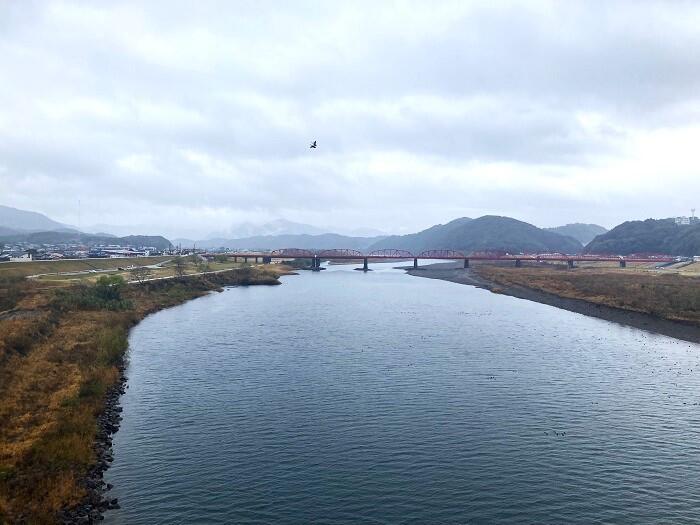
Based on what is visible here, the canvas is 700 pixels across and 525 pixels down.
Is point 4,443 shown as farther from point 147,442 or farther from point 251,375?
point 251,375

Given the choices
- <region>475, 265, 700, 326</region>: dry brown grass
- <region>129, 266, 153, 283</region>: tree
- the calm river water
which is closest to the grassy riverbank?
the calm river water

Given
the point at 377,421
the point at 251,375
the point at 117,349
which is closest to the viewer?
the point at 377,421

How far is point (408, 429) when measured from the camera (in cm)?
3278

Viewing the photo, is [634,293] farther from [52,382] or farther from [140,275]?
[140,275]

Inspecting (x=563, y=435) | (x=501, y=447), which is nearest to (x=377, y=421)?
(x=501, y=447)

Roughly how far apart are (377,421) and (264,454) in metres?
8.52

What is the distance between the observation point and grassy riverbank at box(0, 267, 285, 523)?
2373cm

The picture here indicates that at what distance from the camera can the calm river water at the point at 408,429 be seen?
78.8 feet

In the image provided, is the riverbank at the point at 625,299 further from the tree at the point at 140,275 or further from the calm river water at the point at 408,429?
the tree at the point at 140,275

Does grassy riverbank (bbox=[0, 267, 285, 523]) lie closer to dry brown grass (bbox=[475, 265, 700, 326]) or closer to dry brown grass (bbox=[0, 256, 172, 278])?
dry brown grass (bbox=[0, 256, 172, 278])

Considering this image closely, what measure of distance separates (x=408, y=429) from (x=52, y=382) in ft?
88.5

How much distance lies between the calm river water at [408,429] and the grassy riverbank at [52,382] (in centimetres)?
241

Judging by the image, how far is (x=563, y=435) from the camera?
32031 millimetres

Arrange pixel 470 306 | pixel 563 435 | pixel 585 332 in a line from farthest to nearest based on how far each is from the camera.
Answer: pixel 470 306, pixel 585 332, pixel 563 435
